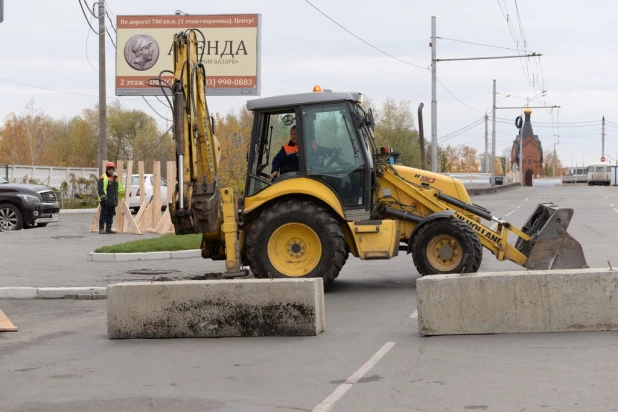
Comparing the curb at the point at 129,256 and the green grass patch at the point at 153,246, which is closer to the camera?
the curb at the point at 129,256

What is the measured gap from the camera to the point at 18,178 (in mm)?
42531

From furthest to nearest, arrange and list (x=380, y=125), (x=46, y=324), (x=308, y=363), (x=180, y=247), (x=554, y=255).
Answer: (x=380, y=125) < (x=180, y=247) < (x=554, y=255) < (x=46, y=324) < (x=308, y=363)

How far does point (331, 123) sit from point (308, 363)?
564 cm

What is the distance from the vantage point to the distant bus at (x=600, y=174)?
101500mm

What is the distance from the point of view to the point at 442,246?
12.7 meters

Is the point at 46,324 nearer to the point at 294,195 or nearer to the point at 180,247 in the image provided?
the point at 294,195

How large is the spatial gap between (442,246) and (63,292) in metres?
5.54

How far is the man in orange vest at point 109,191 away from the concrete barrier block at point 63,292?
32.7ft

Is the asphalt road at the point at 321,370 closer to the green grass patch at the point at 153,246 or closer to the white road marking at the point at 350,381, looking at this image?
the white road marking at the point at 350,381

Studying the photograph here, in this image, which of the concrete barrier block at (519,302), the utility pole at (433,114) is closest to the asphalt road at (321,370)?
the concrete barrier block at (519,302)

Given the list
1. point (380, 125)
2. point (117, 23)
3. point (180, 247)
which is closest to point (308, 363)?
point (180, 247)

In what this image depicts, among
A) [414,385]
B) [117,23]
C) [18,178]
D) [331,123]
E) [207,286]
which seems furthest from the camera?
[18,178]

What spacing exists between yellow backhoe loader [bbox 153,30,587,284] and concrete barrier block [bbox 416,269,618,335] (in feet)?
10.6

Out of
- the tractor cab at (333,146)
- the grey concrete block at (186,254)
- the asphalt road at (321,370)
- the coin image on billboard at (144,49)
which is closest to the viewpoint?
the asphalt road at (321,370)
